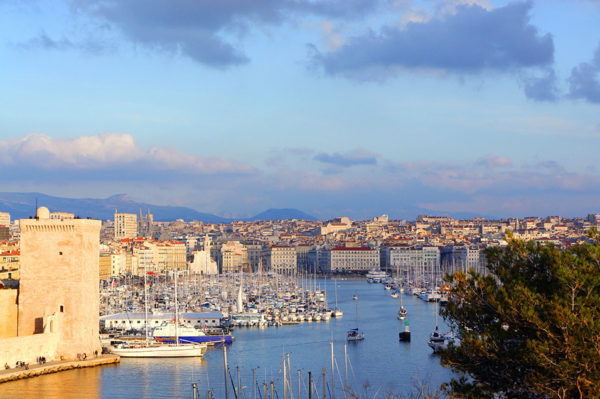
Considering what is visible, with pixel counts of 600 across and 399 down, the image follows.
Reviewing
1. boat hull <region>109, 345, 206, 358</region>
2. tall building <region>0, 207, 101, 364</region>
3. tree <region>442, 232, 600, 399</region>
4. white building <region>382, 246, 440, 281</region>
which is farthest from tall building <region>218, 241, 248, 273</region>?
tree <region>442, 232, 600, 399</region>

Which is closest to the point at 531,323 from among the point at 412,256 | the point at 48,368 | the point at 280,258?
the point at 48,368

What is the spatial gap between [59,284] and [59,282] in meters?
0.04

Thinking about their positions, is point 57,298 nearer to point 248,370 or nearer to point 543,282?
point 248,370

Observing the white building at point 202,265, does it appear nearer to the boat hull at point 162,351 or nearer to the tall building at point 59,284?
the boat hull at point 162,351

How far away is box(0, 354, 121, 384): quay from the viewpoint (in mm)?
14984

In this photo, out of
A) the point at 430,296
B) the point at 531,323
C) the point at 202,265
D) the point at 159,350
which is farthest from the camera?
the point at 202,265

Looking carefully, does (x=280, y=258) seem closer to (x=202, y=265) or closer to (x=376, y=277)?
(x=202, y=265)

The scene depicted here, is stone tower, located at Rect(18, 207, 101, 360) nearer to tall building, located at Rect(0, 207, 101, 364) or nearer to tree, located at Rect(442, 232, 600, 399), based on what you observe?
tall building, located at Rect(0, 207, 101, 364)

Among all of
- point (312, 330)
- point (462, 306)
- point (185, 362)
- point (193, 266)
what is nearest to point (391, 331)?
point (312, 330)

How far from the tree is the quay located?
9.48 m

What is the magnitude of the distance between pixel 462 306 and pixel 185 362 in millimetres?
12237

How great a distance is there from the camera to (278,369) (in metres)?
18.5

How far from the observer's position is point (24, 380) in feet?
49.6

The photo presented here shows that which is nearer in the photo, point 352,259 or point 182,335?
point 182,335
